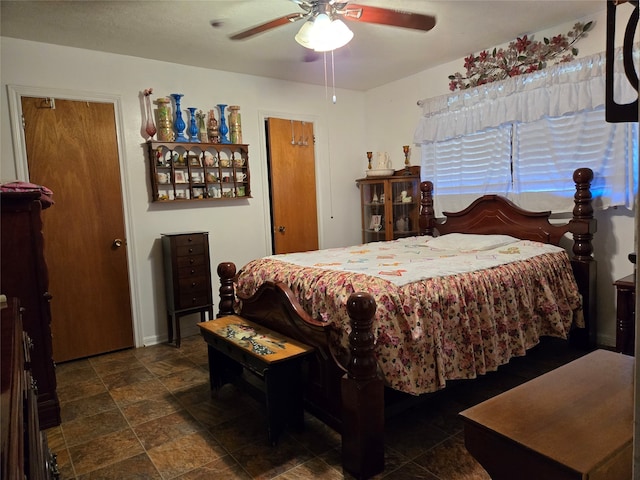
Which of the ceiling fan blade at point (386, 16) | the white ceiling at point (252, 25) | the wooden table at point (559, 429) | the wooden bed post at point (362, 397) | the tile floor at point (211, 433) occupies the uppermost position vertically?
the white ceiling at point (252, 25)

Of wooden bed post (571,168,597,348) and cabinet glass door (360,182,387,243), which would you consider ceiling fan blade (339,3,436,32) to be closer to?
wooden bed post (571,168,597,348)

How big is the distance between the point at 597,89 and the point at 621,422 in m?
2.91

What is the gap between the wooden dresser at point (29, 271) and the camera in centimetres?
229

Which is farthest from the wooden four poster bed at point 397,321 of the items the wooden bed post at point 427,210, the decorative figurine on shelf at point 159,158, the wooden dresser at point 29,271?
the decorative figurine on shelf at point 159,158

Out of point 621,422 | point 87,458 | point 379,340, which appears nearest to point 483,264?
point 379,340

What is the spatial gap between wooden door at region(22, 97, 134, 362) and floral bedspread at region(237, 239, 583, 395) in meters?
1.46

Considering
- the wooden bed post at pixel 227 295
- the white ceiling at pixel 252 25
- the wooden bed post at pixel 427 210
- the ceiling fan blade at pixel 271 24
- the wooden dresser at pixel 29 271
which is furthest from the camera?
the wooden bed post at pixel 427 210

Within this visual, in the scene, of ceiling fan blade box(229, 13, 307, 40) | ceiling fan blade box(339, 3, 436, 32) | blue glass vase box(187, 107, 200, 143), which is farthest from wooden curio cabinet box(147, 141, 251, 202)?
ceiling fan blade box(339, 3, 436, 32)

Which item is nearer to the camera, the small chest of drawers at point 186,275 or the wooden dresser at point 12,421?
the wooden dresser at point 12,421

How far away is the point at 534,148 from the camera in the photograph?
142 inches

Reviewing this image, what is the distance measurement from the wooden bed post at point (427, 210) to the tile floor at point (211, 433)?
5.26 feet

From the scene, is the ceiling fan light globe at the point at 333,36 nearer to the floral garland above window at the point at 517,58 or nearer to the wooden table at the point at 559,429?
the floral garland above window at the point at 517,58

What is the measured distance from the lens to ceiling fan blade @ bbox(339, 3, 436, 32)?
7.85 ft

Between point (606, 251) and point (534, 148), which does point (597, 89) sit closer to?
point (534, 148)
